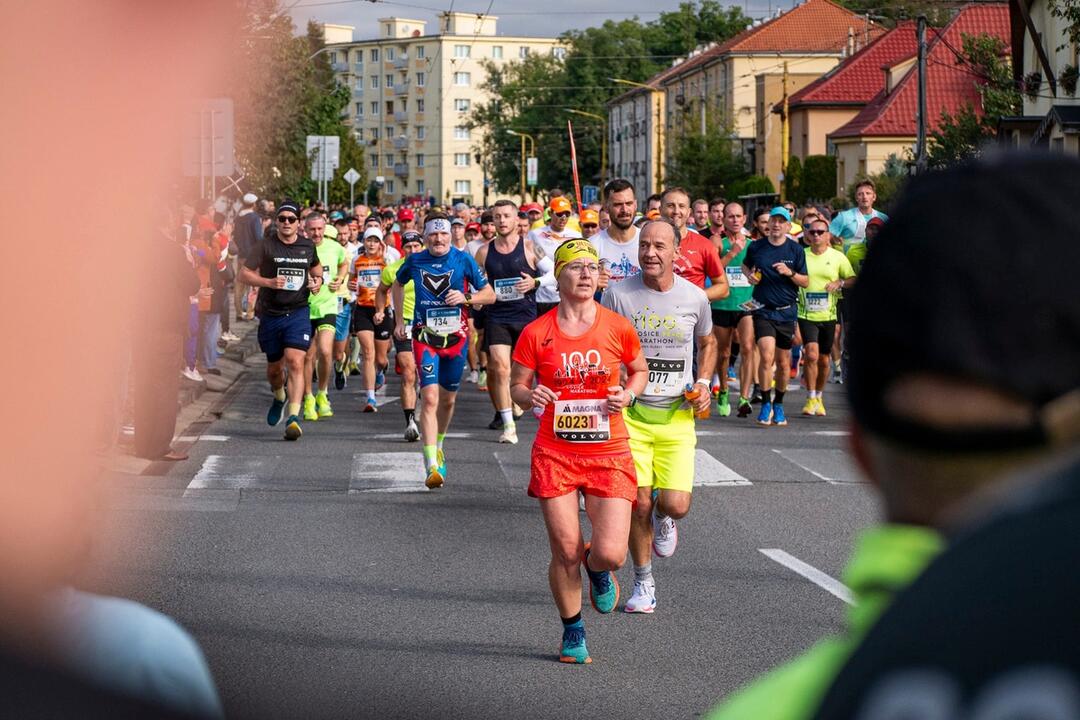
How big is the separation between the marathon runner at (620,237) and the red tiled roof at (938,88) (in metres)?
53.7

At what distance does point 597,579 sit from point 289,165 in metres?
37.4

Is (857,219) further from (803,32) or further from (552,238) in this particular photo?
(803,32)

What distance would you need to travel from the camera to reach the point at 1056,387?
1.10 meters

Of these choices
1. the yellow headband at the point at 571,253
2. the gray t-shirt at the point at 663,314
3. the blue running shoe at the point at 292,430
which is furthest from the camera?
the blue running shoe at the point at 292,430

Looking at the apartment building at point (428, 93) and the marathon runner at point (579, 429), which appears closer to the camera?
the marathon runner at point (579, 429)

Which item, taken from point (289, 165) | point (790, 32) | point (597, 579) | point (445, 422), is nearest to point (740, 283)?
point (445, 422)

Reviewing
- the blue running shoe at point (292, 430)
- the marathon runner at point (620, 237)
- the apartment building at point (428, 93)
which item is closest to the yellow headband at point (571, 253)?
the marathon runner at point (620, 237)

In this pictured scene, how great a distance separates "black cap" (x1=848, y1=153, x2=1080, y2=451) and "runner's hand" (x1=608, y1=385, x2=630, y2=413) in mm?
6319

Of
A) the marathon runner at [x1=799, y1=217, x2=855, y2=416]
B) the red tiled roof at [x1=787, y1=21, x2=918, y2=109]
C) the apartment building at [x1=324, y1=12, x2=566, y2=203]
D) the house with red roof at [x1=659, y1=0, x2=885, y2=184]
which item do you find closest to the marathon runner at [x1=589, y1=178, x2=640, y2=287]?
the marathon runner at [x1=799, y1=217, x2=855, y2=416]

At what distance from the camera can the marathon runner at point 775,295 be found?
A: 16.7m

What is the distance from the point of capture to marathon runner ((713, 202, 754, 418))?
1698 centimetres

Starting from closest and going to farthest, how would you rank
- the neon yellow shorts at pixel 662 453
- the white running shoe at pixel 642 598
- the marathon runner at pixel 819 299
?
the white running shoe at pixel 642 598, the neon yellow shorts at pixel 662 453, the marathon runner at pixel 819 299

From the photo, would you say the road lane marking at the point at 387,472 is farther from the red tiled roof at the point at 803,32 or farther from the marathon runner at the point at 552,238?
the red tiled roof at the point at 803,32

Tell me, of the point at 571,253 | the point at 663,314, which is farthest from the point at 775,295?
the point at 571,253
